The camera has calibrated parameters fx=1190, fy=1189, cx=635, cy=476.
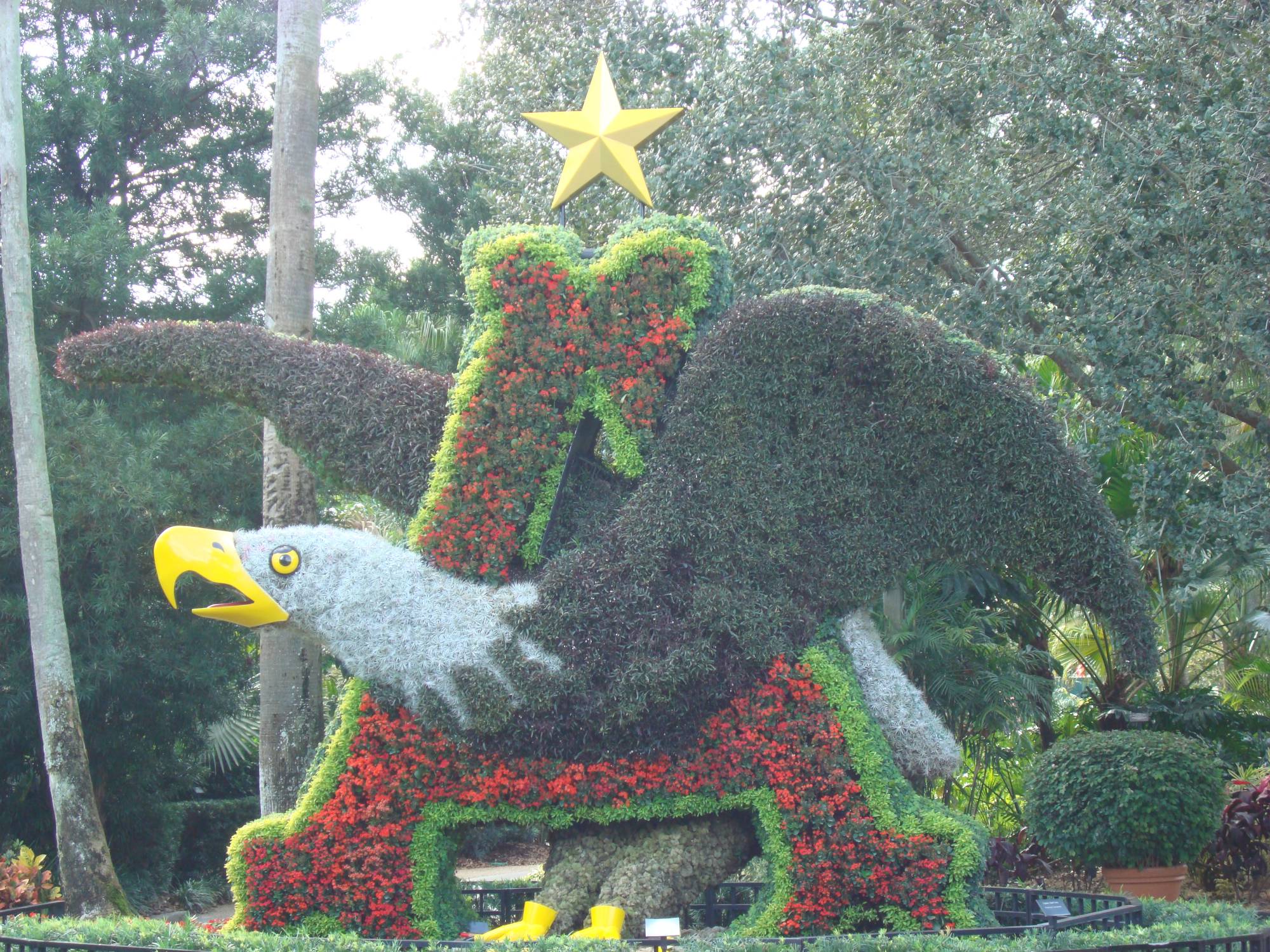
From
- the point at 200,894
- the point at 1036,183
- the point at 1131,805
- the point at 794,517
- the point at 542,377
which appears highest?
the point at 1036,183

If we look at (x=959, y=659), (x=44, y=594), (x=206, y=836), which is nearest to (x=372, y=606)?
(x=44, y=594)

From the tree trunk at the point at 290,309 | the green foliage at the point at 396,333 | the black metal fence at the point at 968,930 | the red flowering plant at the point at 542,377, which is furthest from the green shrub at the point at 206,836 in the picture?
the red flowering plant at the point at 542,377

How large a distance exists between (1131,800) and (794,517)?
388 cm

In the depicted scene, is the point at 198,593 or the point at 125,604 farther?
the point at 198,593

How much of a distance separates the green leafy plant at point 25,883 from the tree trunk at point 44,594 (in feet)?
0.58

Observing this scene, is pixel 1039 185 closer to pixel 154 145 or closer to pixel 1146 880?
pixel 1146 880

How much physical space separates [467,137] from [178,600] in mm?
8211

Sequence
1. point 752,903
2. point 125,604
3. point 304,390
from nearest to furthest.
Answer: point 304,390 → point 752,903 → point 125,604

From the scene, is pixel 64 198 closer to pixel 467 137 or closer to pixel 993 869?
pixel 467 137

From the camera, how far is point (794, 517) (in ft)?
22.7

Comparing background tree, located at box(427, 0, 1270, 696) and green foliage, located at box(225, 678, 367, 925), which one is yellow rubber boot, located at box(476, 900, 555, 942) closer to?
green foliage, located at box(225, 678, 367, 925)

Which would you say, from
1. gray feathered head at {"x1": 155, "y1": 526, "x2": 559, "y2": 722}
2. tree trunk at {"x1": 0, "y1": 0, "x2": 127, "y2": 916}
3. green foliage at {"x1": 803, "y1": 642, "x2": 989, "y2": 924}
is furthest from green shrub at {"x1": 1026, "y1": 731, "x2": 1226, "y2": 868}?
tree trunk at {"x1": 0, "y1": 0, "x2": 127, "y2": 916}

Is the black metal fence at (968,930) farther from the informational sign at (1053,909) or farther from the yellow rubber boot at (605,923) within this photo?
the yellow rubber boot at (605,923)

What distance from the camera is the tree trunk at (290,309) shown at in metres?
10.3
